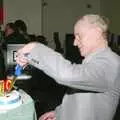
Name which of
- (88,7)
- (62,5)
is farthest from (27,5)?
(88,7)

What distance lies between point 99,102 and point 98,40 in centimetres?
30

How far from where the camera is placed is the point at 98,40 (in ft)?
5.19

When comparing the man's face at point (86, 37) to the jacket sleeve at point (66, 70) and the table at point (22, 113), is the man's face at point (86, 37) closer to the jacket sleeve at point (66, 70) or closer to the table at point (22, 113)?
the jacket sleeve at point (66, 70)

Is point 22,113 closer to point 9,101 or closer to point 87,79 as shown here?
point 9,101

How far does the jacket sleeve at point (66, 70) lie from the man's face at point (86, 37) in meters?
0.15

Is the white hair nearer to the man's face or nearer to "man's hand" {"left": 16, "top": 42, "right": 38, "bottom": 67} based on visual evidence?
the man's face

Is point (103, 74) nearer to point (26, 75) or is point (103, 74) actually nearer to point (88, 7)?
point (26, 75)

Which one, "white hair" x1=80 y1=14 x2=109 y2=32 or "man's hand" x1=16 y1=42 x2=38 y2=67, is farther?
"white hair" x1=80 y1=14 x2=109 y2=32

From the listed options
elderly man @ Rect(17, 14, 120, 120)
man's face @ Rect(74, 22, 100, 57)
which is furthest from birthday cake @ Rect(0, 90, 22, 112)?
man's face @ Rect(74, 22, 100, 57)

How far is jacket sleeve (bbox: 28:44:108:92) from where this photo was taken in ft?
4.55

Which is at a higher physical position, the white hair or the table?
the white hair

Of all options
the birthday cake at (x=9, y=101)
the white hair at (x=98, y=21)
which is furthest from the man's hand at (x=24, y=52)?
the white hair at (x=98, y=21)

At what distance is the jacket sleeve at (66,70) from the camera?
54.6 inches

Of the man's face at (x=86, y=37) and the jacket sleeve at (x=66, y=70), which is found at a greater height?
the man's face at (x=86, y=37)
